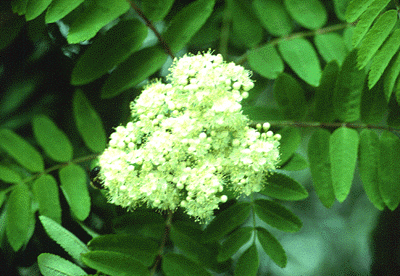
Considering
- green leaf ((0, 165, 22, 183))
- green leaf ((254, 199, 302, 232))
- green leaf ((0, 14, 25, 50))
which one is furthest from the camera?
green leaf ((0, 14, 25, 50))

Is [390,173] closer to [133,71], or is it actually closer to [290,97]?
[290,97]

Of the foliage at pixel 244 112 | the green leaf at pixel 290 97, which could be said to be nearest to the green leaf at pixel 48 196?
the foliage at pixel 244 112

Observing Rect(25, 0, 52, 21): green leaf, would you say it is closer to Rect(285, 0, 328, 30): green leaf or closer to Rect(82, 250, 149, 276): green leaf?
Rect(82, 250, 149, 276): green leaf

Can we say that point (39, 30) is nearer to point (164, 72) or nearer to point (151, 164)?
point (164, 72)

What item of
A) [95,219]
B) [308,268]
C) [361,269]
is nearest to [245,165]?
[95,219]

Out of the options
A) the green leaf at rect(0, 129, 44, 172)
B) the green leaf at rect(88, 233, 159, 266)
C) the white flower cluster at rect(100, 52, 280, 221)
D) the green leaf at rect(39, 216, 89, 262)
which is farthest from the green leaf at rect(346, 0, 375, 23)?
the green leaf at rect(0, 129, 44, 172)

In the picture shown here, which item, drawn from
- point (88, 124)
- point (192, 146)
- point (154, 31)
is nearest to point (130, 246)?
point (192, 146)

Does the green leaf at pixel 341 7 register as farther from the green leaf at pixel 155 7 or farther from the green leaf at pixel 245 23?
the green leaf at pixel 155 7
